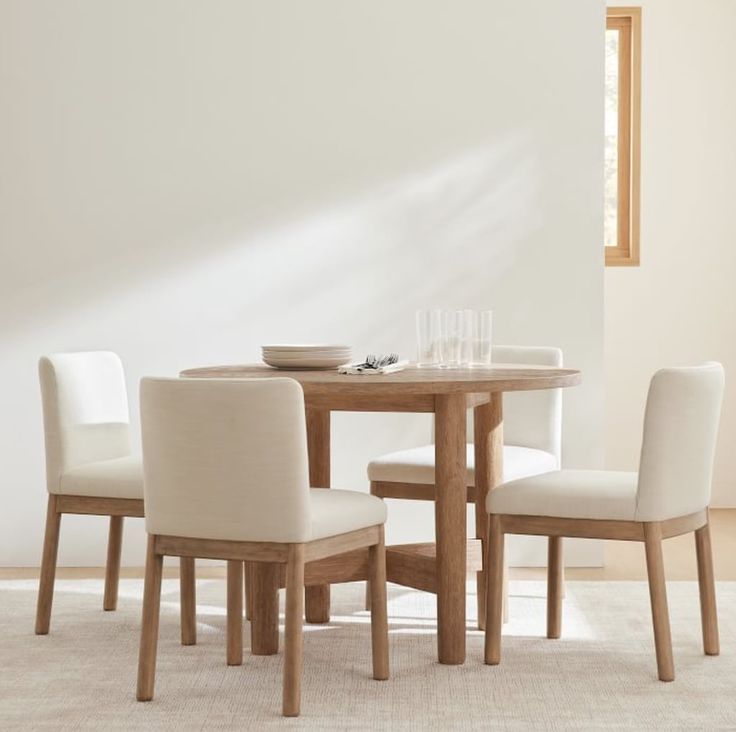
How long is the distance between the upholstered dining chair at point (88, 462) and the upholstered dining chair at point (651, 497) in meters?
0.90

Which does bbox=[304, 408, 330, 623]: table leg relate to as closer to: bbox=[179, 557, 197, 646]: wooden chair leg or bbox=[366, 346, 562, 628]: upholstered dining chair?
bbox=[366, 346, 562, 628]: upholstered dining chair

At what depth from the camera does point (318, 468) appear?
3.63 meters

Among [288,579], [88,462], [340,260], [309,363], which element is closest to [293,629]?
[288,579]

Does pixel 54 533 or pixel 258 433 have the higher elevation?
pixel 258 433

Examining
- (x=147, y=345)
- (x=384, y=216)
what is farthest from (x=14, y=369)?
(x=384, y=216)

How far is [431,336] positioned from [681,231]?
110 inches

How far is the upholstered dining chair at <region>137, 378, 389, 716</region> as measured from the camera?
2688mm

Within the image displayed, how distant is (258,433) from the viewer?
2.69 meters

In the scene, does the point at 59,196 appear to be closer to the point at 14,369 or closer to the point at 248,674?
the point at 14,369

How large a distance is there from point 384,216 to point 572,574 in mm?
1482

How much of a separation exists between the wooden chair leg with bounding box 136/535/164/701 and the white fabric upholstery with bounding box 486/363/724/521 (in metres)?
0.86

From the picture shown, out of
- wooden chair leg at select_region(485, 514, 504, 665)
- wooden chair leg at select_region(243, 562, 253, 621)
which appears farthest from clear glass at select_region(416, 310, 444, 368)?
wooden chair leg at select_region(243, 562, 253, 621)

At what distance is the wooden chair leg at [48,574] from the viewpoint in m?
3.59

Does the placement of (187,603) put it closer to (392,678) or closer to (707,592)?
(392,678)
